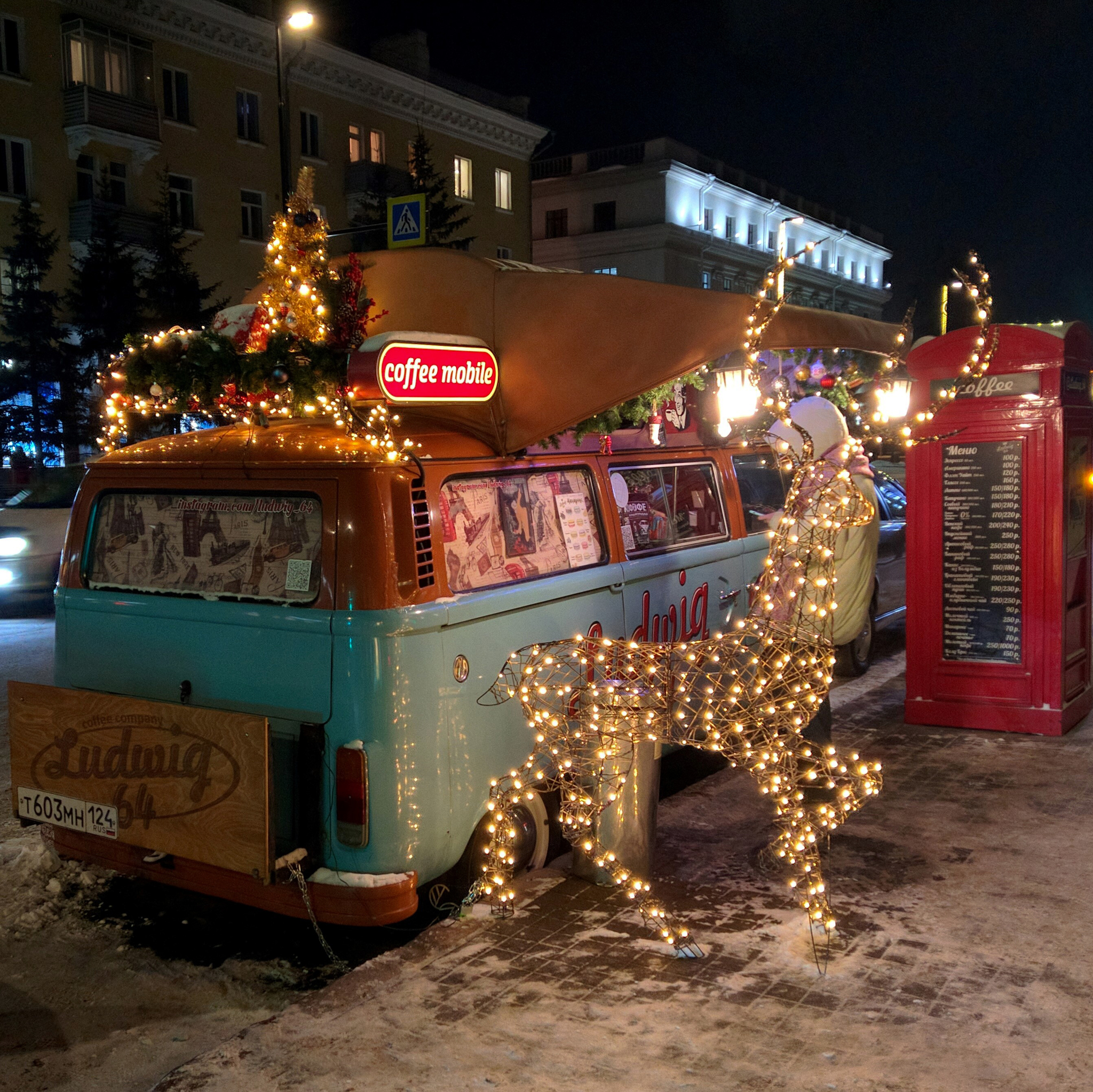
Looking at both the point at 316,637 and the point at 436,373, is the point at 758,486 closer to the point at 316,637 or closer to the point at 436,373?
the point at 436,373

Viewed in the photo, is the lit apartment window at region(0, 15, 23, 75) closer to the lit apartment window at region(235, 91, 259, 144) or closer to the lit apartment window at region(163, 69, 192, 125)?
the lit apartment window at region(163, 69, 192, 125)

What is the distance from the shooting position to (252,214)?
1273 inches

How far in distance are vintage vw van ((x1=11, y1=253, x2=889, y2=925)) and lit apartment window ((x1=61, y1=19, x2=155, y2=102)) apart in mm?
26958

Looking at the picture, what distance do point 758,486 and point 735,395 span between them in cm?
141

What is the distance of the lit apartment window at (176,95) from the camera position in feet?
96.8

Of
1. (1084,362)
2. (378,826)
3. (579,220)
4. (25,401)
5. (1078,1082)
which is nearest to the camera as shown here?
(1078,1082)

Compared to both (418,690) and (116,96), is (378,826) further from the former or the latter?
(116,96)

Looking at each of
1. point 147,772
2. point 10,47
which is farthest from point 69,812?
point 10,47

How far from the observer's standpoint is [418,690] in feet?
13.4

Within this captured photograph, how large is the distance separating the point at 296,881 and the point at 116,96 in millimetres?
28386

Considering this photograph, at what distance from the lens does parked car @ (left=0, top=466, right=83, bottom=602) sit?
47.8 ft

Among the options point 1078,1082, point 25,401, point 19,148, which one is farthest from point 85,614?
point 19,148

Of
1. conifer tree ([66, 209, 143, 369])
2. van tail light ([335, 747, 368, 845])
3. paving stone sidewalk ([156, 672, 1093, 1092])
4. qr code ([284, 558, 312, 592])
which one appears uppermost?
conifer tree ([66, 209, 143, 369])

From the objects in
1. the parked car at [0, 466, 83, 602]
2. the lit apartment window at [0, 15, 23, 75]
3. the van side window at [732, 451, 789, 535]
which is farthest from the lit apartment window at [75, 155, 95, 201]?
the van side window at [732, 451, 789, 535]
